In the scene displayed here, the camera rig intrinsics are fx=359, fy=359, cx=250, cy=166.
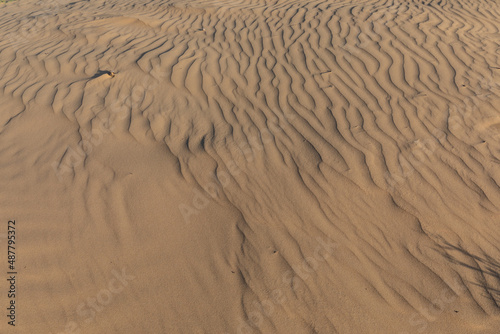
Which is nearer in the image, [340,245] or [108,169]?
[340,245]

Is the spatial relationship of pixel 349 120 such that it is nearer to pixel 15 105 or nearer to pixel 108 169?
pixel 108 169

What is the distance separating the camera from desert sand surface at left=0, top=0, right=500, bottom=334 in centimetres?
247

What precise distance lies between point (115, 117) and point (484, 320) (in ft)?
13.0

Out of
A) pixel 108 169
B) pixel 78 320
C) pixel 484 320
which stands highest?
pixel 108 169

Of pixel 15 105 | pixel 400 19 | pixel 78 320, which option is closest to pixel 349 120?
pixel 78 320

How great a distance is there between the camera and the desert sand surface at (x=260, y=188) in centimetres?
247

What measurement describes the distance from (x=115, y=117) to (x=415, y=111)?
338 centimetres

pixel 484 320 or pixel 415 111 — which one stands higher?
pixel 415 111

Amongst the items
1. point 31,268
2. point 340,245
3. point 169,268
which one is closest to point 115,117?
point 31,268

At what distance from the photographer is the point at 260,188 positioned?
10.5 ft

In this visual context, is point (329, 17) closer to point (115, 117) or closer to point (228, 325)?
point (115, 117)

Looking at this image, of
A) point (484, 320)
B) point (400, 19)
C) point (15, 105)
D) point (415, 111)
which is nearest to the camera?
point (484, 320)

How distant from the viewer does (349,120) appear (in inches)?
148

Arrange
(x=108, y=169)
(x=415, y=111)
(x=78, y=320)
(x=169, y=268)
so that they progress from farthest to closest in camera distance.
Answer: (x=415, y=111) → (x=108, y=169) → (x=169, y=268) → (x=78, y=320)
